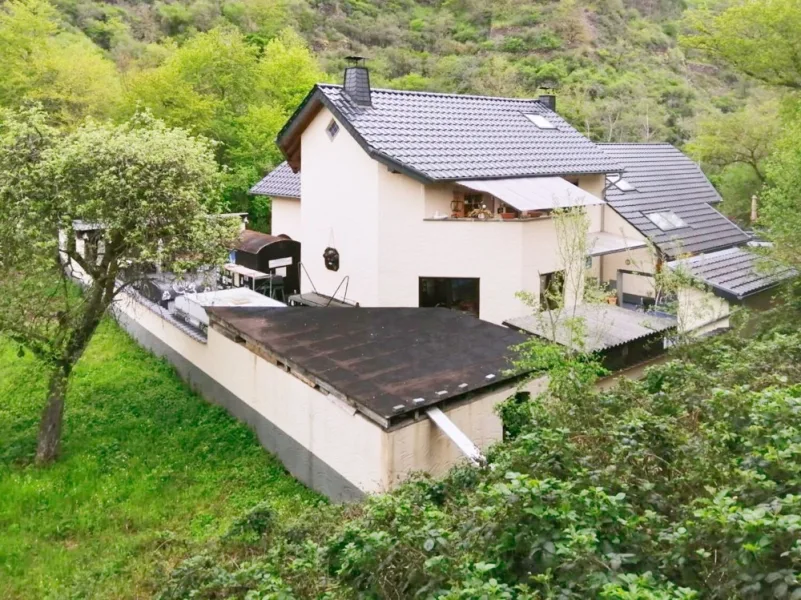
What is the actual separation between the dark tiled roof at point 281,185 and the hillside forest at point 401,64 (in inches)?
102

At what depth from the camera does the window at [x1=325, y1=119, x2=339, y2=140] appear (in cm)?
1958

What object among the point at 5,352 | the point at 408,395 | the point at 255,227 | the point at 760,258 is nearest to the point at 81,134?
the point at 408,395

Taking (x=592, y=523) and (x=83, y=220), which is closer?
(x=592, y=523)

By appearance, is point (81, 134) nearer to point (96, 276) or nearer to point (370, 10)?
point (96, 276)

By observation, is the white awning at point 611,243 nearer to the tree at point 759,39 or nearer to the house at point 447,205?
the house at point 447,205

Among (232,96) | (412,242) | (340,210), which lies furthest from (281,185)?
(232,96)

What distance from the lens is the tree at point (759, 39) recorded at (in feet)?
69.4

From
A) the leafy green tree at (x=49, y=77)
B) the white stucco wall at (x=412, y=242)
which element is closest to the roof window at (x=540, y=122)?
the white stucco wall at (x=412, y=242)

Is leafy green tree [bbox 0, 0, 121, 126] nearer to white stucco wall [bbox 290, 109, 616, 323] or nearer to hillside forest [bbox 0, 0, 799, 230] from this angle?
hillside forest [bbox 0, 0, 799, 230]

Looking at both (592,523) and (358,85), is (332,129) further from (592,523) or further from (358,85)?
(592,523)

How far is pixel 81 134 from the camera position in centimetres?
1277

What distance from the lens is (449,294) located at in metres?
19.0

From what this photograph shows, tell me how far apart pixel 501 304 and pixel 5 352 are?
1469 centimetres

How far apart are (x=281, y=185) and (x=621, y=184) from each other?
13.7 meters
